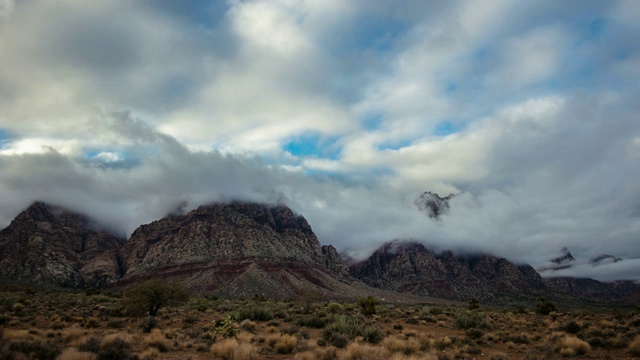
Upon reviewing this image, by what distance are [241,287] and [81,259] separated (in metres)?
105

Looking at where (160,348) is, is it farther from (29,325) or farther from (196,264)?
(196,264)

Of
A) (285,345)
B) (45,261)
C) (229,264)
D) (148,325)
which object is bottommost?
(148,325)

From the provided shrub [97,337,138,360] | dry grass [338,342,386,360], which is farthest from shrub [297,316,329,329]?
shrub [97,337,138,360]

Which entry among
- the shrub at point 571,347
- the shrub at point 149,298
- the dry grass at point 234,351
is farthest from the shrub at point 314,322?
the shrub at point 571,347

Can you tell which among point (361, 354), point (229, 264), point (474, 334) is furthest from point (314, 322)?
point (229, 264)

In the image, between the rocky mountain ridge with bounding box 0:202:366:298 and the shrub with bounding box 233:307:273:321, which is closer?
the shrub with bounding box 233:307:273:321

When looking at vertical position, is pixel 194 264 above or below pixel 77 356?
above

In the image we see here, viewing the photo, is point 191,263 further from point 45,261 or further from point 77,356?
point 77,356

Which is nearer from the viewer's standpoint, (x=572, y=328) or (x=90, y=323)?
(x=572, y=328)

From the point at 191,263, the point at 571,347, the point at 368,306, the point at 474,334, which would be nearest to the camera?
the point at 571,347

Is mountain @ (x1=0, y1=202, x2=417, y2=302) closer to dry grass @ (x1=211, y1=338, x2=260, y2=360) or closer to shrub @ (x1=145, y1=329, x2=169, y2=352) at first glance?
shrub @ (x1=145, y1=329, x2=169, y2=352)

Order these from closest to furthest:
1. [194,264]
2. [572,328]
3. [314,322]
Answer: [572,328]
[314,322]
[194,264]

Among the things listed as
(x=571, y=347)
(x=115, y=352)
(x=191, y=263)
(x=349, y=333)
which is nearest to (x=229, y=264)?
(x=191, y=263)

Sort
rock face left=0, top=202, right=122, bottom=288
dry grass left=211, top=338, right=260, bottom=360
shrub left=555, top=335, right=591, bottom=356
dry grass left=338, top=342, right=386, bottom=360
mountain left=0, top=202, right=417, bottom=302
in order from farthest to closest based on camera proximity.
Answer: rock face left=0, top=202, right=122, bottom=288 < mountain left=0, top=202, right=417, bottom=302 < shrub left=555, top=335, right=591, bottom=356 < dry grass left=211, top=338, right=260, bottom=360 < dry grass left=338, top=342, right=386, bottom=360
